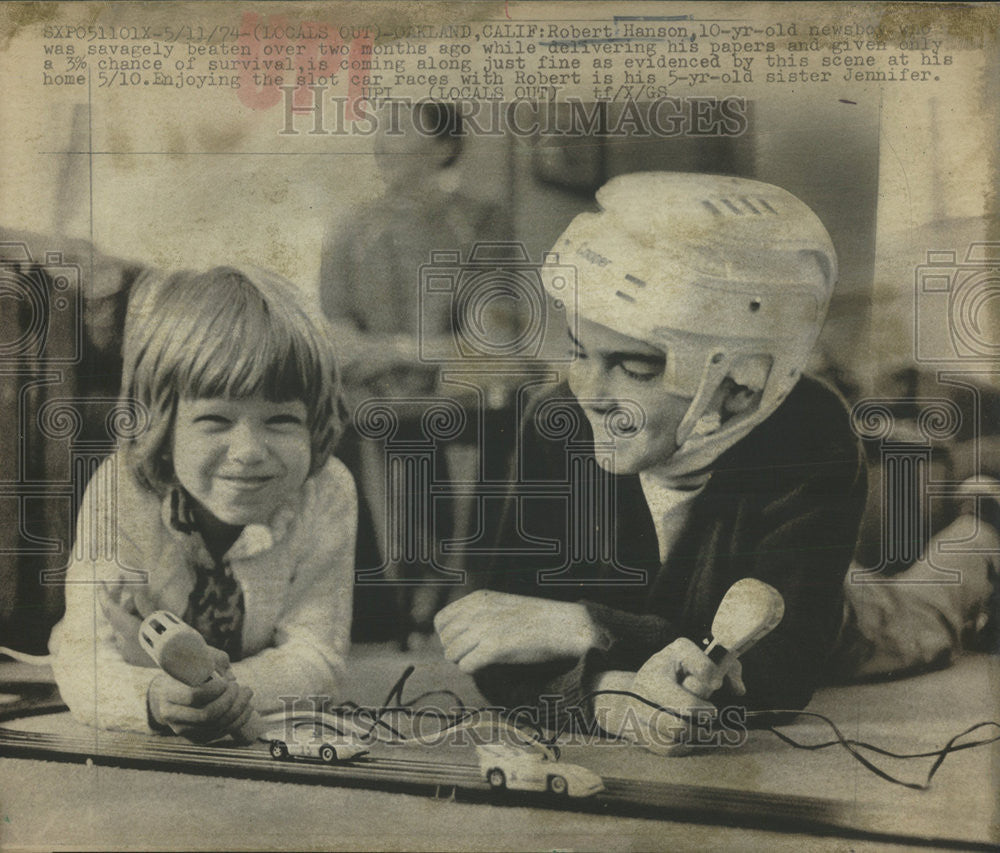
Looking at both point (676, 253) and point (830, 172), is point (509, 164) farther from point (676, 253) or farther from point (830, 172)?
point (830, 172)

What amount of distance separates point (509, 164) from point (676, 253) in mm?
704

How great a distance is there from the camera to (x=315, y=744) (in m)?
3.48

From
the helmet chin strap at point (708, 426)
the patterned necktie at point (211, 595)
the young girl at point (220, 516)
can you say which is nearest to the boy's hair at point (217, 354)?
the young girl at point (220, 516)

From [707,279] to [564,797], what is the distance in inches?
78.0

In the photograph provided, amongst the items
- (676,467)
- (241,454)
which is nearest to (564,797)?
(676,467)

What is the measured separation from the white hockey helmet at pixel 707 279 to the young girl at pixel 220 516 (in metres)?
1.07

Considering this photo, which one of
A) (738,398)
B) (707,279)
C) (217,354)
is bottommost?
(738,398)

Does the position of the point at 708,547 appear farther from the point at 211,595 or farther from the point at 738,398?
the point at 211,595

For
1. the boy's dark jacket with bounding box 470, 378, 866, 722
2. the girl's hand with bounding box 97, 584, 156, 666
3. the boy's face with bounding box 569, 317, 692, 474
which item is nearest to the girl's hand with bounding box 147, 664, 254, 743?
the girl's hand with bounding box 97, 584, 156, 666

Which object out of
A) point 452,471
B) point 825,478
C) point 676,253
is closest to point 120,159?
point 452,471

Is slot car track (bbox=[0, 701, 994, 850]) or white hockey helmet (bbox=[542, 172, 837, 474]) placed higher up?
white hockey helmet (bbox=[542, 172, 837, 474])

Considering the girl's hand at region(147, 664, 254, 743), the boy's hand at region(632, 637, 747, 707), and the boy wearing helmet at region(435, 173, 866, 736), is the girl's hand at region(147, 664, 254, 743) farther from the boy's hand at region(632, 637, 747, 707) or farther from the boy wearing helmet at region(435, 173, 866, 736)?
the boy's hand at region(632, 637, 747, 707)

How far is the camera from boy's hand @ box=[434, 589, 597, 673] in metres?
3.47

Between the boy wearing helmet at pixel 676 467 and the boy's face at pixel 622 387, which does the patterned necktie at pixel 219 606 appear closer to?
the boy wearing helmet at pixel 676 467
